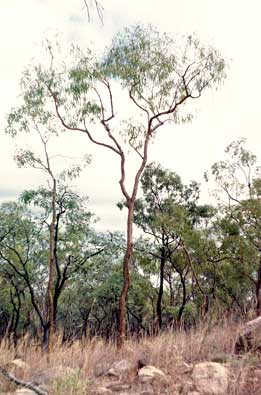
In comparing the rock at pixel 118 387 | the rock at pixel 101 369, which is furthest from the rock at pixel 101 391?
the rock at pixel 101 369

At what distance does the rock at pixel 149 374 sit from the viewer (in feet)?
17.6

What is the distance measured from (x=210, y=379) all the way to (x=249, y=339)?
4.36ft

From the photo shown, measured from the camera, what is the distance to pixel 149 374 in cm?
546

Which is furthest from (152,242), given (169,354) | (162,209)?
(169,354)

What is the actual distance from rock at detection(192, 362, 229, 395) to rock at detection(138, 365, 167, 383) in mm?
358

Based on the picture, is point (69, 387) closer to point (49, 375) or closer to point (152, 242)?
point (49, 375)

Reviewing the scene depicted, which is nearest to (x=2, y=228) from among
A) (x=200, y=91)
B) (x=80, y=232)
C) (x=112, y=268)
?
(x=80, y=232)

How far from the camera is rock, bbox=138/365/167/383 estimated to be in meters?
5.38

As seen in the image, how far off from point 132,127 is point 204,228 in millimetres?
8099

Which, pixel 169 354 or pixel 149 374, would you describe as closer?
pixel 149 374

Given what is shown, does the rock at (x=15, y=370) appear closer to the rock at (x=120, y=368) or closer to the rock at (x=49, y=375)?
the rock at (x=49, y=375)

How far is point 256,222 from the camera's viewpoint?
18578 millimetres

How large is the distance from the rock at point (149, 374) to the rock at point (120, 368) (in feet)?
0.97

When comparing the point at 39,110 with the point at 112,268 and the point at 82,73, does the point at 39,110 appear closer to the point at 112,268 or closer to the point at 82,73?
the point at 82,73
